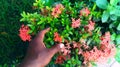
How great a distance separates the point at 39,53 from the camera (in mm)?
1961

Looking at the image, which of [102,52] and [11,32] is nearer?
[102,52]

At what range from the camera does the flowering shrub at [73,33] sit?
79.4 inches

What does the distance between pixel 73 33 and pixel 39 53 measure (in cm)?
29

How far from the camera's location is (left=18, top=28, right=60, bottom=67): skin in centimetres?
193

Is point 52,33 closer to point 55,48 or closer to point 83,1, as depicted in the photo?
point 55,48

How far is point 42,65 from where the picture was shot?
1.97 m

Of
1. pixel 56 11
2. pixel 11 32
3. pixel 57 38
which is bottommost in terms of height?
pixel 57 38

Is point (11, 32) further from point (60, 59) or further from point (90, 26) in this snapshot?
point (90, 26)

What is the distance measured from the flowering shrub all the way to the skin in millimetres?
79

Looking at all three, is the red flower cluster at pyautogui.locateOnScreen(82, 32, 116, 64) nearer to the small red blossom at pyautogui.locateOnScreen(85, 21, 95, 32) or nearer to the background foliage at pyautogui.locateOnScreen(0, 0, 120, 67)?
the small red blossom at pyautogui.locateOnScreen(85, 21, 95, 32)

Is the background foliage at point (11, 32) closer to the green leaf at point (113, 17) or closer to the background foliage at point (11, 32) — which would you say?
the background foliage at point (11, 32)

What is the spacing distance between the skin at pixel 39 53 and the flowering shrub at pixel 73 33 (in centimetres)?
8

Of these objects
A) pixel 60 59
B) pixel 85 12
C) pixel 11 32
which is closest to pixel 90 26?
pixel 85 12

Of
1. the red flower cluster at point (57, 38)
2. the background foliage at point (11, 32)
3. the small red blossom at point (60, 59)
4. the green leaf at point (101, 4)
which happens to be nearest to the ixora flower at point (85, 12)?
the green leaf at point (101, 4)
